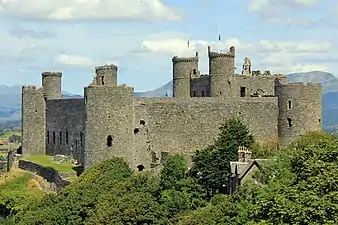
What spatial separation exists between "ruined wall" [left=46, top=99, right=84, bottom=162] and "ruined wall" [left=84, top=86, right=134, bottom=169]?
282 cm

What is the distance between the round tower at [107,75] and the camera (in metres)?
48.9

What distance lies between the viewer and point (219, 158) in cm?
3878

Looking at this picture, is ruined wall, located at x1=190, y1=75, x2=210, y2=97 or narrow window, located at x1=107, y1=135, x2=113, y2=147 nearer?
narrow window, located at x1=107, y1=135, x2=113, y2=147

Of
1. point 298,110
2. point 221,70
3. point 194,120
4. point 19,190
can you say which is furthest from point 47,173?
point 298,110

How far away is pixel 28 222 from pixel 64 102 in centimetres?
1327

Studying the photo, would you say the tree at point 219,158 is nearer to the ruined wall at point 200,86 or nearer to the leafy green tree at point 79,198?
the leafy green tree at point 79,198

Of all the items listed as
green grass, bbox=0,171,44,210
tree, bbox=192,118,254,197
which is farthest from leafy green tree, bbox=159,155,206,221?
green grass, bbox=0,171,44,210

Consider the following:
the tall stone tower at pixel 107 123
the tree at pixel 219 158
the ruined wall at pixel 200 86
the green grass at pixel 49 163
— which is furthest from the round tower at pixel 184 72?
the tree at pixel 219 158

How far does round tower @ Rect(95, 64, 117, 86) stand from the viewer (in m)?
48.9

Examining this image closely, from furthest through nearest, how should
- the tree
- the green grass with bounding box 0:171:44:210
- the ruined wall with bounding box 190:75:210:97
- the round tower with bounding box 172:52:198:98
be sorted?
the round tower with bounding box 172:52:198:98 → the ruined wall with bounding box 190:75:210:97 → the green grass with bounding box 0:171:44:210 → the tree

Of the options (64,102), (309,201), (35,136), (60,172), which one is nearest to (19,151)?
(35,136)

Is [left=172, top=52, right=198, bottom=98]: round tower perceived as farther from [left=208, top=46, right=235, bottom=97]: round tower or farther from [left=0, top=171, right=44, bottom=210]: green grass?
[left=0, top=171, right=44, bottom=210]: green grass

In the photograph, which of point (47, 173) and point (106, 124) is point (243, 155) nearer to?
point (106, 124)

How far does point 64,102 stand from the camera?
169ft
